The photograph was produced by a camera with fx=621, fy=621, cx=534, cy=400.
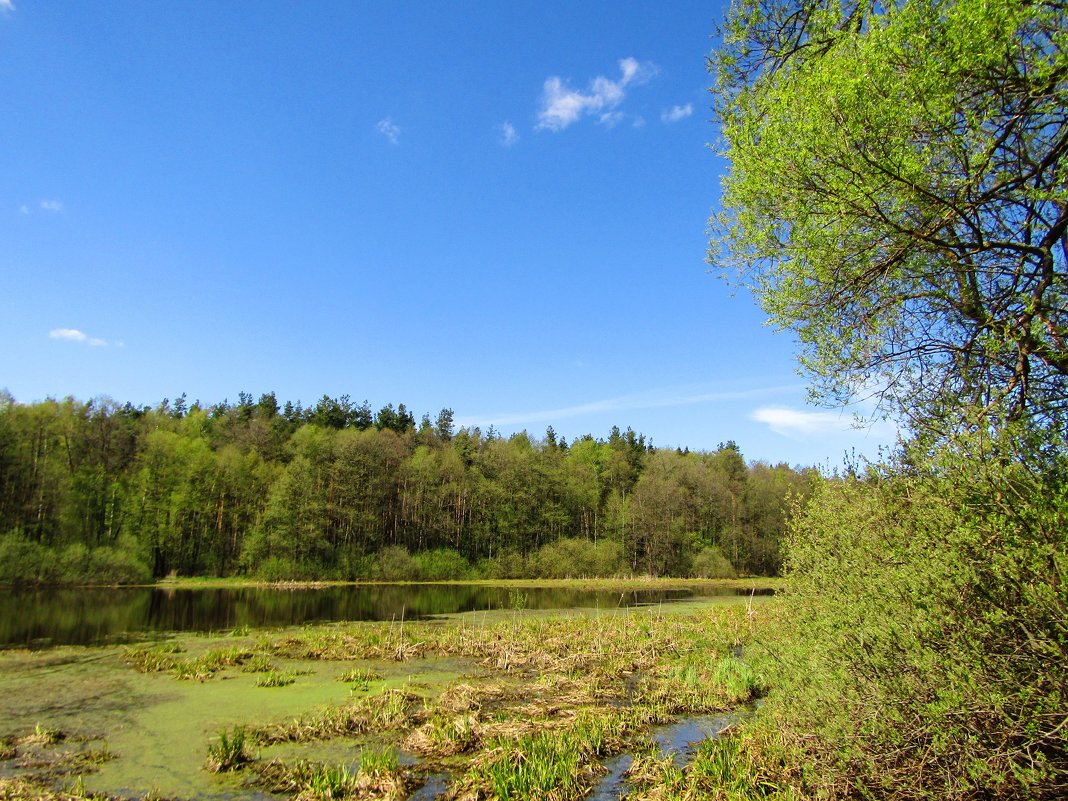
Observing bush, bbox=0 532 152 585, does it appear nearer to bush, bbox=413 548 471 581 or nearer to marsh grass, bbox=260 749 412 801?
bush, bbox=413 548 471 581

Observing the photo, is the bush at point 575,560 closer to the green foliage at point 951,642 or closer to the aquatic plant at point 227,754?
the aquatic plant at point 227,754

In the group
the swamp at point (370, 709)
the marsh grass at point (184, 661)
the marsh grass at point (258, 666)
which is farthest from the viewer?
the marsh grass at point (258, 666)

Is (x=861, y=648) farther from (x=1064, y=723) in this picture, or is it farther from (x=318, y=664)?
(x=318, y=664)

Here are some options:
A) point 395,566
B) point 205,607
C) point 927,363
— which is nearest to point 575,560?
point 395,566

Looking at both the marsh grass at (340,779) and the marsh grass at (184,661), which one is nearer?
the marsh grass at (340,779)

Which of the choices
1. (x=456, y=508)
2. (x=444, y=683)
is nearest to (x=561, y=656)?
(x=444, y=683)

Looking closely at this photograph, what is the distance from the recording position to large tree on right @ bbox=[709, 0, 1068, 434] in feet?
21.6

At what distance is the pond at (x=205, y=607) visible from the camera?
2588 cm

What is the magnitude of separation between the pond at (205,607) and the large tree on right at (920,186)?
26512mm

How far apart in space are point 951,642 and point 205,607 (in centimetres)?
3926

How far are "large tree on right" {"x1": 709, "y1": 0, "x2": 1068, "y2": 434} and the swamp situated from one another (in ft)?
23.0

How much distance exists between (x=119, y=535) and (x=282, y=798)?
60.4 meters

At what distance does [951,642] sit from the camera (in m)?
6.00

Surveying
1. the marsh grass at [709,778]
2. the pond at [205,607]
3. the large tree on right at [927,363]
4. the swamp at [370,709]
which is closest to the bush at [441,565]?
the pond at [205,607]
